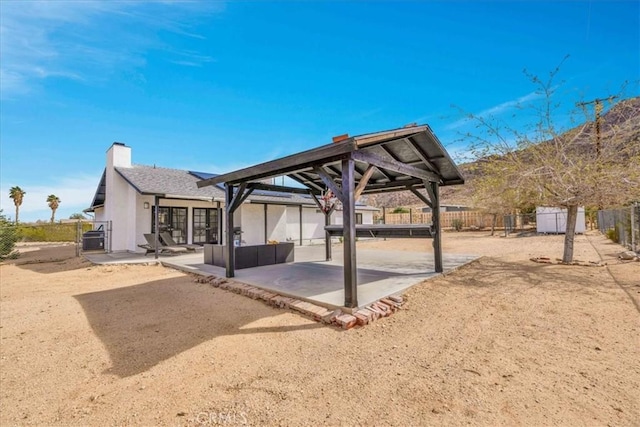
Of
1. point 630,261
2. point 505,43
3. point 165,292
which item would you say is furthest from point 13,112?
point 630,261

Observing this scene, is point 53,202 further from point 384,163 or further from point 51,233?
point 384,163

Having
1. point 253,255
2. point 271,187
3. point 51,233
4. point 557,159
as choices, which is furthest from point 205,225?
point 51,233

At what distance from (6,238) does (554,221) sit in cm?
3041

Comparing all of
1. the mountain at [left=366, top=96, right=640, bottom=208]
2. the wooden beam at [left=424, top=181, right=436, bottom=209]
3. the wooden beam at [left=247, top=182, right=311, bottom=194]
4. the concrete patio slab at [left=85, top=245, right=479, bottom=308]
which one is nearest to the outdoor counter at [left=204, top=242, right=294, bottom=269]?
the concrete patio slab at [left=85, top=245, right=479, bottom=308]

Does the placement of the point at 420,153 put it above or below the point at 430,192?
above

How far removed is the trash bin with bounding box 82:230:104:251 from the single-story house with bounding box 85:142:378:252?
3.68ft

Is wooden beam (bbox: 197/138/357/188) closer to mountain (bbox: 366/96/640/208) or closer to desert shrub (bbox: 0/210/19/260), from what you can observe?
mountain (bbox: 366/96/640/208)

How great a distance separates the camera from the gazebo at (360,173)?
4035mm

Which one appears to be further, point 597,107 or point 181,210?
point 181,210

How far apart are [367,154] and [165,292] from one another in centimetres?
512

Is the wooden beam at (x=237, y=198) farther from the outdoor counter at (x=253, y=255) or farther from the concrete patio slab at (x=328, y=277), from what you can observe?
the concrete patio slab at (x=328, y=277)

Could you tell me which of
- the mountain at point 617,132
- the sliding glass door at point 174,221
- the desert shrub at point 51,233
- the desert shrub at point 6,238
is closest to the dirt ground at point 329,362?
the mountain at point 617,132

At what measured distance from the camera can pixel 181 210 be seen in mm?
12789

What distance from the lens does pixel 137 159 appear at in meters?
14.3
